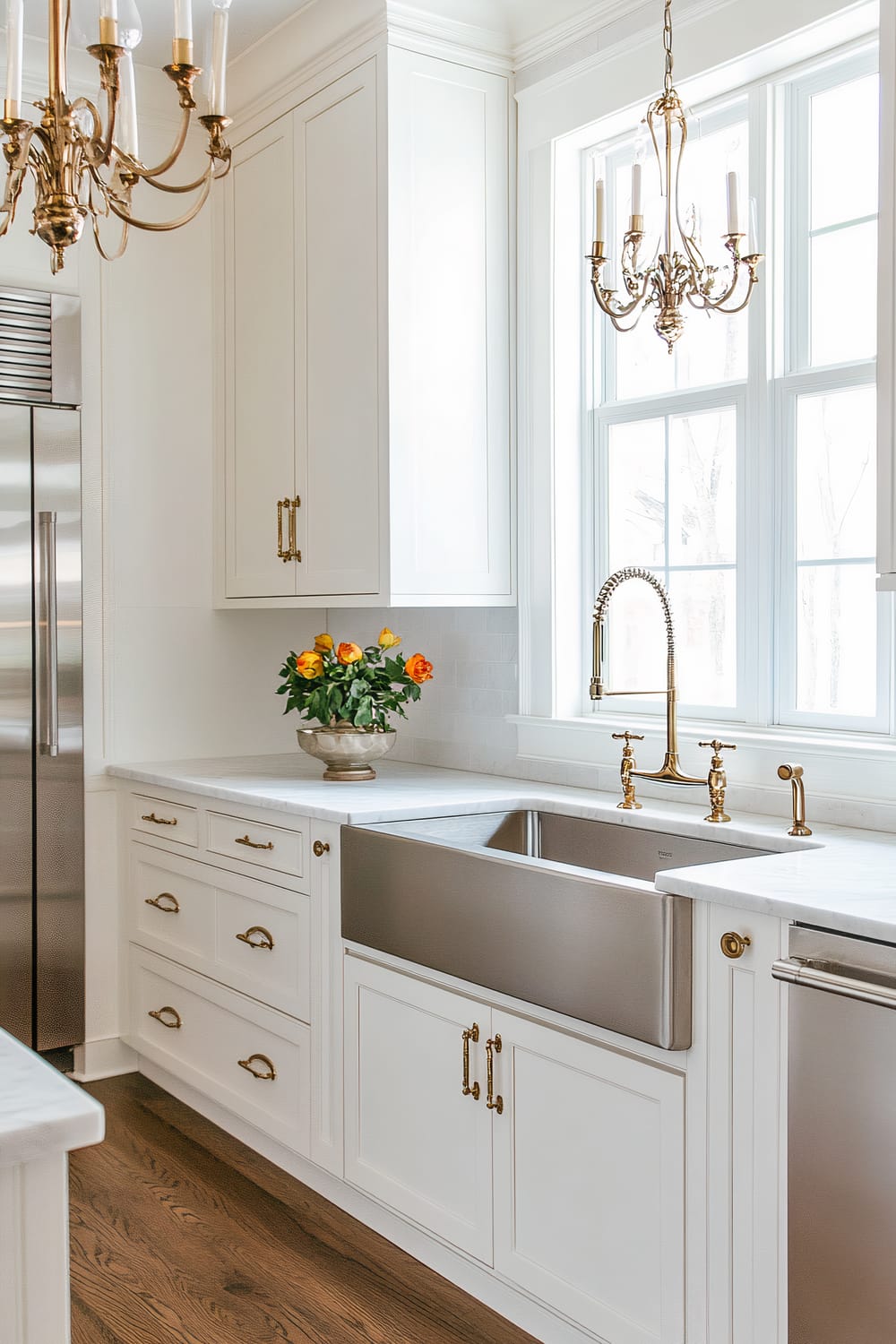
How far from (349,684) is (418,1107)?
3.66 ft

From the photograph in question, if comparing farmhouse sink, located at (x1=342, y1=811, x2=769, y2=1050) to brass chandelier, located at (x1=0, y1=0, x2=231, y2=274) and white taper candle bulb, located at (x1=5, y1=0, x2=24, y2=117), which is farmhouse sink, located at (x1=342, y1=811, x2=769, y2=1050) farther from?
white taper candle bulb, located at (x1=5, y1=0, x2=24, y2=117)

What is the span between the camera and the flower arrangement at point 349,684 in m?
3.18

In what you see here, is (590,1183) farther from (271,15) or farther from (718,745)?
(271,15)

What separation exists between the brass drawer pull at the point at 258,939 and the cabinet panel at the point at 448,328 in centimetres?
90

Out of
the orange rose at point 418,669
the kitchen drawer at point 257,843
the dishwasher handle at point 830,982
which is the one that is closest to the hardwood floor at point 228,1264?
the kitchen drawer at point 257,843

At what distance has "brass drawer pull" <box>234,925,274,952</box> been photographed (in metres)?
2.98

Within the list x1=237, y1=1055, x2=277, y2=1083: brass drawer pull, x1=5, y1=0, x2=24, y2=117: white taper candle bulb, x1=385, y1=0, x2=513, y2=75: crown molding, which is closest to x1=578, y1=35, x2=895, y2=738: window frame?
x1=385, y1=0, x2=513, y2=75: crown molding

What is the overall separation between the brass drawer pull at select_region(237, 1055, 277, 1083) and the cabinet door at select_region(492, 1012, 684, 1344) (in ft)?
2.77

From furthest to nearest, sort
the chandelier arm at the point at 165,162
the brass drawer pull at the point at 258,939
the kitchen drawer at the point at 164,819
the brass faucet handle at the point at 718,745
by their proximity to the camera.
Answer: the kitchen drawer at the point at 164,819 → the brass drawer pull at the point at 258,939 → the brass faucet handle at the point at 718,745 → the chandelier arm at the point at 165,162

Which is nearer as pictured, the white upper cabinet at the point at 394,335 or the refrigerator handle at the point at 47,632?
the white upper cabinet at the point at 394,335

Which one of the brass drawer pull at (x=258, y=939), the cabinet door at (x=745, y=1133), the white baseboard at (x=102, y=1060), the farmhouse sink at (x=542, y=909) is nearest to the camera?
the cabinet door at (x=745, y=1133)

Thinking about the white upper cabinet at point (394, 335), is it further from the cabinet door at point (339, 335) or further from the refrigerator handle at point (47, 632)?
the refrigerator handle at point (47, 632)

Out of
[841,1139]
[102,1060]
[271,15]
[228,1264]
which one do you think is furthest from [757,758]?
[271,15]

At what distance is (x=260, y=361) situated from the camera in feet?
11.9
